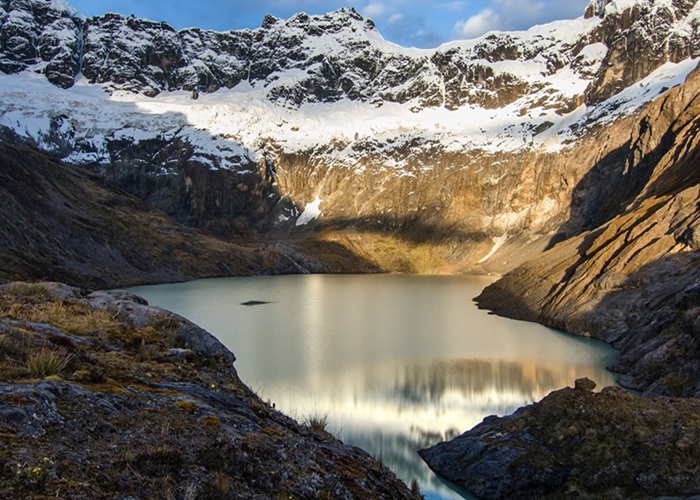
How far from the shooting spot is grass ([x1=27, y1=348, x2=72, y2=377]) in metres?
6.76

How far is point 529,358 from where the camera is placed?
34969 millimetres

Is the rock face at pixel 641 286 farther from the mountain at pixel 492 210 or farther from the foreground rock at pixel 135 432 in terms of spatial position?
the foreground rock at pixel 135 432

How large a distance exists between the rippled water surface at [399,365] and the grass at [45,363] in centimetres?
1044

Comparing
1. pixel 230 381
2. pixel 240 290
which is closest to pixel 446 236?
pixel 240 290

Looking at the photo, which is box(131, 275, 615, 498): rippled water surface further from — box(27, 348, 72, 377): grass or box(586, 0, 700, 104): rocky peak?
box(586, 0, 700, 104): rocky peak

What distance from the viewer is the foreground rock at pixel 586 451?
41.2 feet

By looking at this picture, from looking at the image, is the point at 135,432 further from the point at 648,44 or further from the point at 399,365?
the point at 648,44

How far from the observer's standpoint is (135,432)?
5.98 metres

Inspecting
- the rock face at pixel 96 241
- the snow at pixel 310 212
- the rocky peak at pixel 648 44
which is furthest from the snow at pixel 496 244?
the snow at pixel 310 212

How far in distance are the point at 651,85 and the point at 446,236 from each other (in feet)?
220

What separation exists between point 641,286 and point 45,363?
42.2 metres

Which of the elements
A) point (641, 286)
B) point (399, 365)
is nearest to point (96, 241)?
point (399, 365)

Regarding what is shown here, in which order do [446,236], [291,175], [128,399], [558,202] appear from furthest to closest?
[291,175], [446,236], [558,202], [128,399]

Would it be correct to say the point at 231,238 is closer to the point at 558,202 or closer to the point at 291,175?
the point at 291,175
